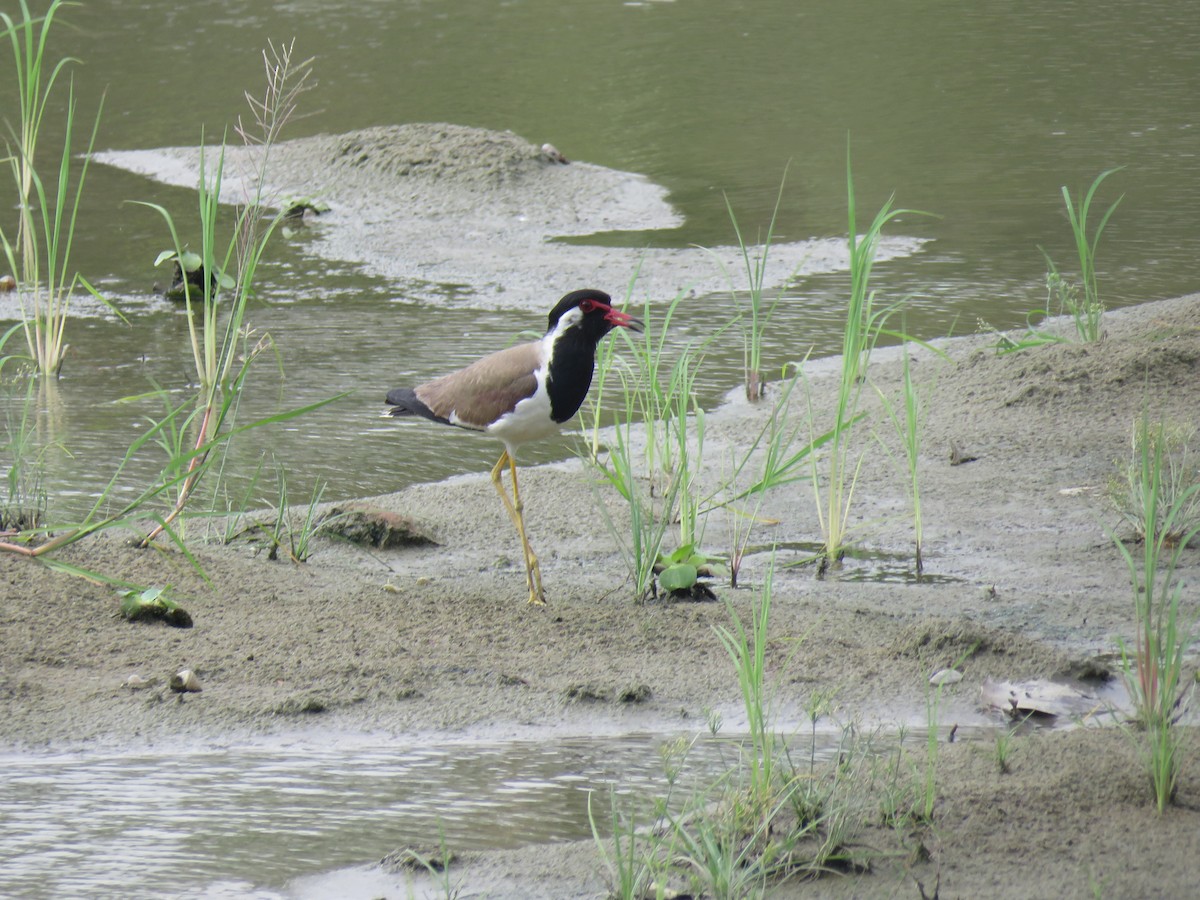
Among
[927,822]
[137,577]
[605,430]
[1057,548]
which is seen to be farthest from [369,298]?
[927,822]

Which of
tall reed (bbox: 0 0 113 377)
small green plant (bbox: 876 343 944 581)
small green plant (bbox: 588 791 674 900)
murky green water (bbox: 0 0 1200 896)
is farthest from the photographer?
tall reed (bbox: 0 0 113 377)

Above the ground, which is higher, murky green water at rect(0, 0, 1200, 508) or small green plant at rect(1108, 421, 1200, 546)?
murky green water at rect(0, 0, 1200, 508)

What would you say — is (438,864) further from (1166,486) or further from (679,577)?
(1166,486)

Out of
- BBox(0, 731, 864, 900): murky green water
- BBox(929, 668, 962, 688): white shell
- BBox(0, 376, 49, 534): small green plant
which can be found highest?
BBox(0, 376, 49, 534): small green plant

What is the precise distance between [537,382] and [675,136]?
7.34 metres

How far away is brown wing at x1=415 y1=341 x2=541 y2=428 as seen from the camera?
4.51 metres

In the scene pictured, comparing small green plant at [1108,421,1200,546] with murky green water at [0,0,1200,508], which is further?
murky green water at [0,0,1200,508]

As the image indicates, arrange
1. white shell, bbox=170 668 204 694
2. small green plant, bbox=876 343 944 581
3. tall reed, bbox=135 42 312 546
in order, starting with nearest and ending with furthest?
white shell, bbox=170 668 204 694 → tall reed, bbox=135 42 312 546 → small green plant, bbox=876 343 944 581

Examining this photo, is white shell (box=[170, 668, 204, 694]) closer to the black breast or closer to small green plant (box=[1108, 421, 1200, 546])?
the black breast

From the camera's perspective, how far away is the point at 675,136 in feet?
37.5

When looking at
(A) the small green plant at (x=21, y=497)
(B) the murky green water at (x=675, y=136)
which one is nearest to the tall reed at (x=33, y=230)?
(B) the murky green water at (x=675, y=136)

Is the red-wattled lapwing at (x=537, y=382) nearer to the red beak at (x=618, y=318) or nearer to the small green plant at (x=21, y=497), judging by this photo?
the red beak at (x=618, y=318)

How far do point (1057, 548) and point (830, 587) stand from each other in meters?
0.75

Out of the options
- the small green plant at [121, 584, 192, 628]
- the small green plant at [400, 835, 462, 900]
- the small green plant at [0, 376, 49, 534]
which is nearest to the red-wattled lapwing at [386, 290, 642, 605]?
the small green plant at [121, 584, 192, 628]
